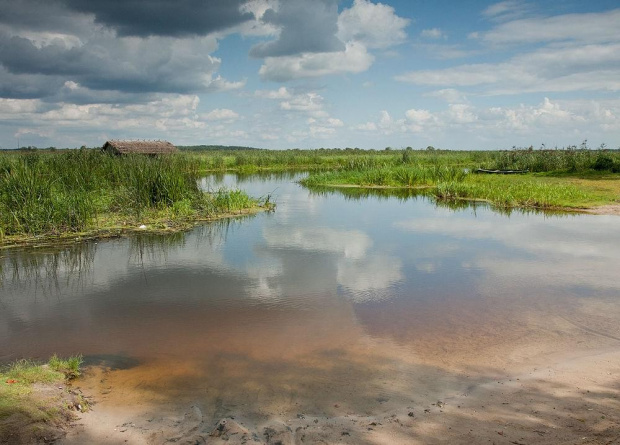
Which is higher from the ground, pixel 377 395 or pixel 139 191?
pixel 139 191

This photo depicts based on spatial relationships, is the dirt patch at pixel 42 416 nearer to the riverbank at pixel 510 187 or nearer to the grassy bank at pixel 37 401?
the grassy bank at pixel 37 401

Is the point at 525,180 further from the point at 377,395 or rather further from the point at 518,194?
the point at 377,395

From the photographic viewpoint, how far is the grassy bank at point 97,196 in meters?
12.0

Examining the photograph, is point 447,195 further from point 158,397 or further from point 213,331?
point 158,397

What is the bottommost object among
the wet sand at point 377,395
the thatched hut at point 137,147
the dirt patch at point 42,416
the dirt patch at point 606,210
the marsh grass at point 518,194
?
the wet sand at point 377,395

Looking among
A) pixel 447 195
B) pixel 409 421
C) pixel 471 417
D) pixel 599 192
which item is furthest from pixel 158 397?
pixel 599 192

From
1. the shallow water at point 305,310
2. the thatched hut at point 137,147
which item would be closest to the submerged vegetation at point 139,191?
the shallow water at point 305,310

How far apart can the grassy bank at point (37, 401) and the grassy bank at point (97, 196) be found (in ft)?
26.6

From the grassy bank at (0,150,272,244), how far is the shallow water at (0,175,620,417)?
5.18 ft

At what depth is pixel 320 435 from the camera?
3.65 m

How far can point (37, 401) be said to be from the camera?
3.91 meters

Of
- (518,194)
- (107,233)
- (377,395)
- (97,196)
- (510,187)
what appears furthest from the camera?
(510,187)

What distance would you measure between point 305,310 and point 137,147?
99.4ft

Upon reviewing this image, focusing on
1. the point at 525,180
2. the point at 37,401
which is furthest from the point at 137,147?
the point at 37,401
